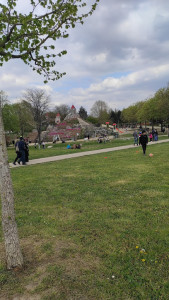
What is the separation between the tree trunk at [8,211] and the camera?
9.99 feet

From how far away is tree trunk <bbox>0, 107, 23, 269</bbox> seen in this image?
3045mm

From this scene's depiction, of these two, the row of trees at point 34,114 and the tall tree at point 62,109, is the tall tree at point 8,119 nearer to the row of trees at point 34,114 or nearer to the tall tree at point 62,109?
the row of trees at point 34,114

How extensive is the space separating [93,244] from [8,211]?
62.9 inches

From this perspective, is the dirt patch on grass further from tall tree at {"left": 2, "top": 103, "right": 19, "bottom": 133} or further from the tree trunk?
tall tree at {"left": 2, "top": 103, "right": 19, "bottom": 133}

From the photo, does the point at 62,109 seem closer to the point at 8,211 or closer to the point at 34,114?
the point at 34,114

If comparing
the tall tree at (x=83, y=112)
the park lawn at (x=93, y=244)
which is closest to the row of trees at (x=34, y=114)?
the tall tree at (x=83, y=112)

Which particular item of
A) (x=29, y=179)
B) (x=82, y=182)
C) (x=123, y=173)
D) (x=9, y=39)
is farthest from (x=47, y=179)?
(x=9, y=39)

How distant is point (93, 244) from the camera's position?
11.9ft

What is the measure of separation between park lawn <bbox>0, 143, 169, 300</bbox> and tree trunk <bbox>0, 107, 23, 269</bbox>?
A: 0.77ft

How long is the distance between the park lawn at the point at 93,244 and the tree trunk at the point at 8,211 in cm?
23

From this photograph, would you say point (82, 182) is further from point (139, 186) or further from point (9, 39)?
point (9, 39)

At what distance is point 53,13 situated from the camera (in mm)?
3301

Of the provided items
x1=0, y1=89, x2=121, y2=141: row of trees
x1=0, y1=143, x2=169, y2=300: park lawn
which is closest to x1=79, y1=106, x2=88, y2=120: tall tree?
x1=0, y1=89, x2=121, y2=141: row of trees

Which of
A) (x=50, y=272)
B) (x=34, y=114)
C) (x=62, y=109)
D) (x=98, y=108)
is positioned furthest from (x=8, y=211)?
(x=62, y=109)
